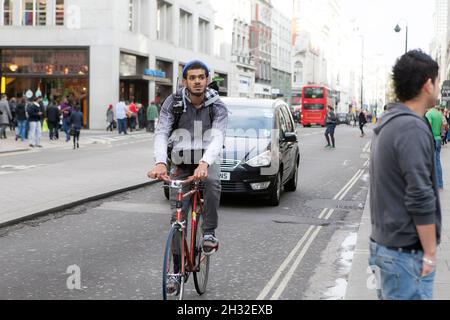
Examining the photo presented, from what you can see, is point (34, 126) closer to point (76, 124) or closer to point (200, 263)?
point (76, 124)

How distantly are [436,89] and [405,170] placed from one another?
447mm

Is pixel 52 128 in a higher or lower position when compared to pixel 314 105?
lower

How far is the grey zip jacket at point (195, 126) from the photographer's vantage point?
5289 mm

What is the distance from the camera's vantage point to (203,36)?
56250 mm

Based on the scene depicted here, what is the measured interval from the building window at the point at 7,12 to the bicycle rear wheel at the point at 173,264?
38.4 meters

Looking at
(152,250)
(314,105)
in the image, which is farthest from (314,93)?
(152,250)

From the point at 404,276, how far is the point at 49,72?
128 feet

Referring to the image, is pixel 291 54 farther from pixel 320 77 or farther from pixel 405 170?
pixel 405 170

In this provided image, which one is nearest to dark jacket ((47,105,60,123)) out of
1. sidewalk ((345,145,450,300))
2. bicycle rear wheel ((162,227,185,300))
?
sidewalk ((345,145,450,300))

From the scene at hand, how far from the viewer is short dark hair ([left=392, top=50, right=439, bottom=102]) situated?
3156mm

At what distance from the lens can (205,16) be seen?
55.7 metres

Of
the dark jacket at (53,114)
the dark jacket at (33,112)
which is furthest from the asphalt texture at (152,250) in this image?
the dark jacket at (53,114)

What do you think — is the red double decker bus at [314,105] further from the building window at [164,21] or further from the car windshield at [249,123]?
the car windshield at [249,123]

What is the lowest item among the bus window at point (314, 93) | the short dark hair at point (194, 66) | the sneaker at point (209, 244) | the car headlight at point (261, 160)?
the sneaker at point (209, 244)
